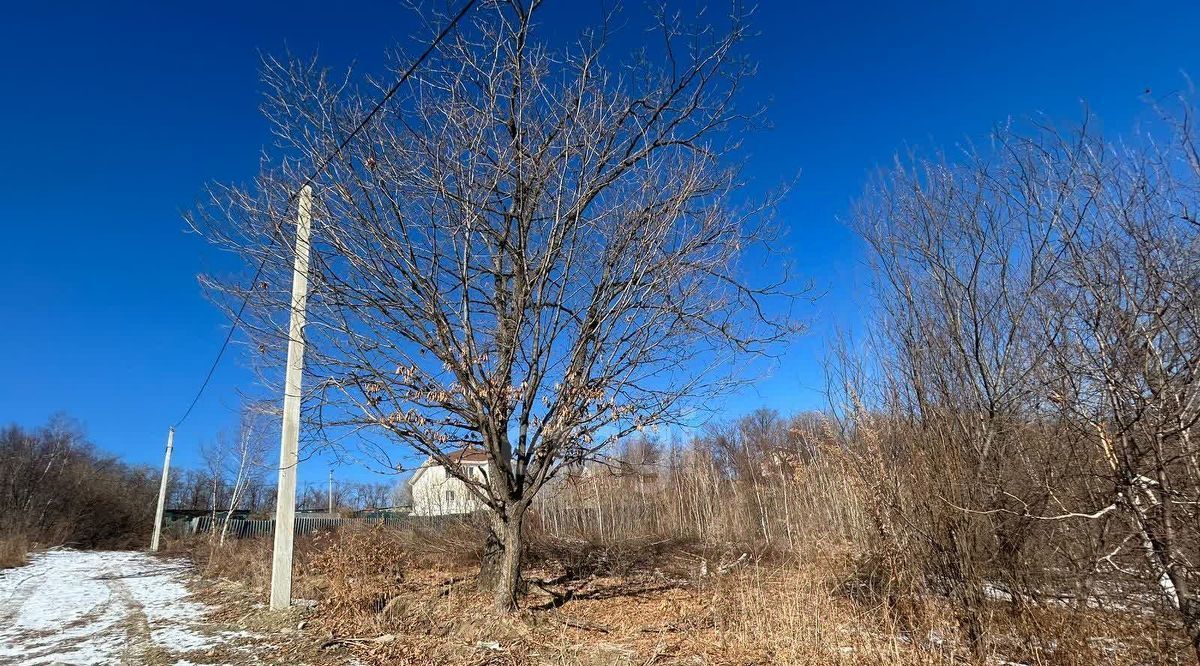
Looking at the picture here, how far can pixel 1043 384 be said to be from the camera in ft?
14.5

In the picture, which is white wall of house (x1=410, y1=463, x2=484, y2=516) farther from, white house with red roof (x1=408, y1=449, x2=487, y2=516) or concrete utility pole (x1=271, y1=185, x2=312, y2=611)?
concrete utility pole (x1=271, y1=185, x2=312, y2=611)

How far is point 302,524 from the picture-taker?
75.6 feet

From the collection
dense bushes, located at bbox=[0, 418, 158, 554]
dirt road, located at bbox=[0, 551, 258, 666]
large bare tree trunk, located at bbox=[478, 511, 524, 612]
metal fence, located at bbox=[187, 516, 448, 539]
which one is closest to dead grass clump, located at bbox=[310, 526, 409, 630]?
dirt road, located at bbox=[0, 551, 258, 666]

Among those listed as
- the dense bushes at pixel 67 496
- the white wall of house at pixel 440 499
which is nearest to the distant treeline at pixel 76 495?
the dense bushes at pixel 67 496

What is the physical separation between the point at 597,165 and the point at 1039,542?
5.07 meters

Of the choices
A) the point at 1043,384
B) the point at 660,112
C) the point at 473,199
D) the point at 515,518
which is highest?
the point at 660,112

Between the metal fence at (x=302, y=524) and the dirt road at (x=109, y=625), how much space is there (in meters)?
4.51

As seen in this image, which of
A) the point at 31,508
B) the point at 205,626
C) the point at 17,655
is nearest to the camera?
the point at 17,655

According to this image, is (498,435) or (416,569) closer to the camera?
(498,435)

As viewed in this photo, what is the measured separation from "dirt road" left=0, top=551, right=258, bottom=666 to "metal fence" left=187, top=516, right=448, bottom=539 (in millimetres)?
4512

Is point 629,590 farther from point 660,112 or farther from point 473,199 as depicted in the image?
point 660,112

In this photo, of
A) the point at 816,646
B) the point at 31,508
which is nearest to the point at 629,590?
the point at 816,646

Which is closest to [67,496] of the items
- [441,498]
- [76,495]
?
[76,495]

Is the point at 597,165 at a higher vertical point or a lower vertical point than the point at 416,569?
higher
